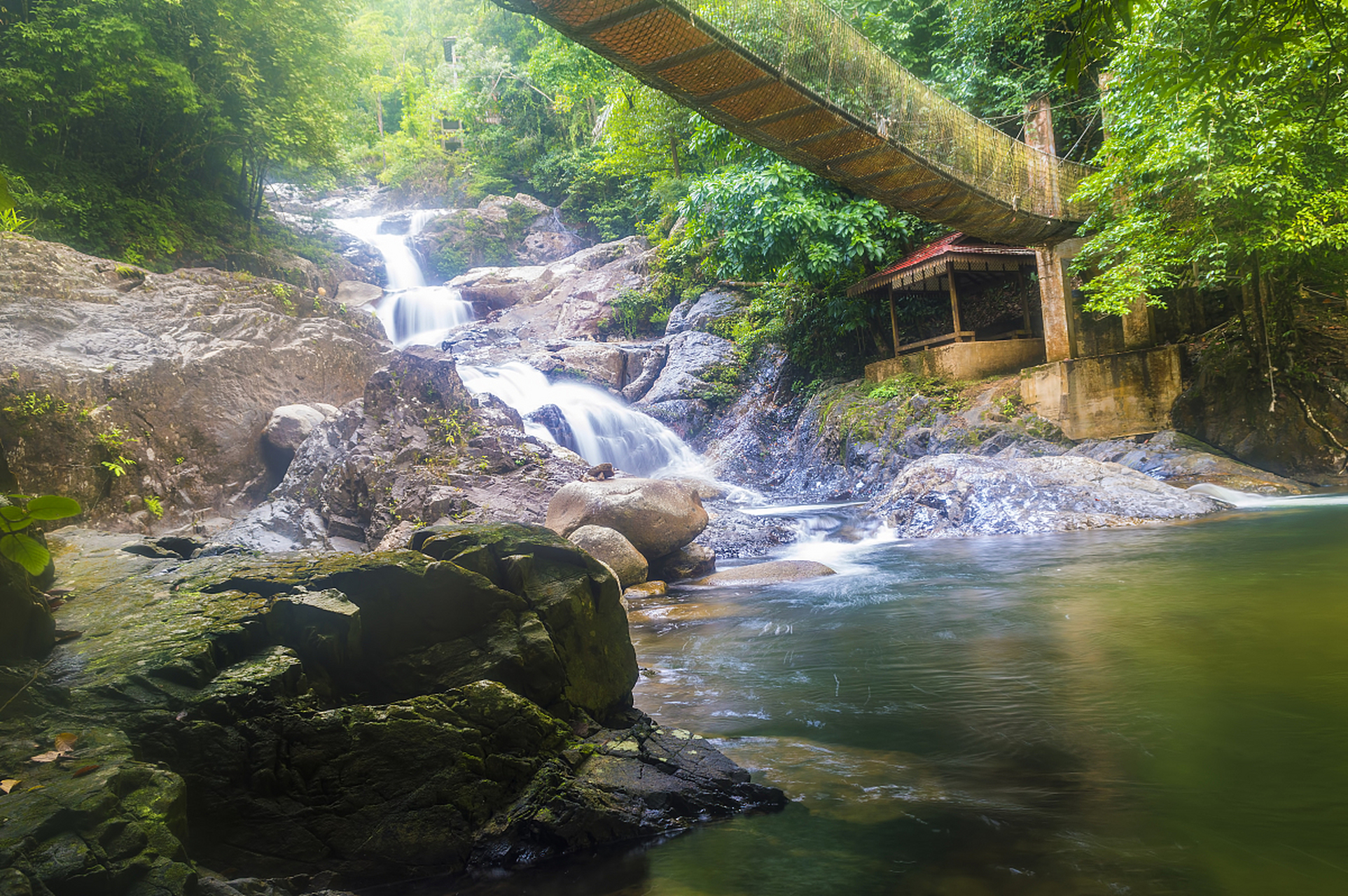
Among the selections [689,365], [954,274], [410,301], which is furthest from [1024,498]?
[410,301]

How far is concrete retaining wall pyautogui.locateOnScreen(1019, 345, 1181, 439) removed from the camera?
12.8 metres

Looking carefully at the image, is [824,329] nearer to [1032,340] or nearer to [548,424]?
[1032,340]

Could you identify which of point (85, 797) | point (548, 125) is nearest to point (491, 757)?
point (85, 797)

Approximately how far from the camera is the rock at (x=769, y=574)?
820 centimetres

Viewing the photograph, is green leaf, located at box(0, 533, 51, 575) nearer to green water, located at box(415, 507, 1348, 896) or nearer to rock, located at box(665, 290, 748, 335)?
green water, located at box(415, 507, 1348, 896)

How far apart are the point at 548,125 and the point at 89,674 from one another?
117 ft

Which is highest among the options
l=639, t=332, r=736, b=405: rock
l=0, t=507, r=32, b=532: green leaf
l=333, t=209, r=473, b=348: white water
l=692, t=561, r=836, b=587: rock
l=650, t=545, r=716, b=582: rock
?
l=333, t=209, r=473, b=348: white water

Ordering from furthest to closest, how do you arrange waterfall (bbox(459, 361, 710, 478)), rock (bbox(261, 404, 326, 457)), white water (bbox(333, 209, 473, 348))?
white water (bbox(333, 209, 473, 348)), waterfall (bbox(459, 361, 710, 478)), rock (bbox(261, 404, 326, 457))

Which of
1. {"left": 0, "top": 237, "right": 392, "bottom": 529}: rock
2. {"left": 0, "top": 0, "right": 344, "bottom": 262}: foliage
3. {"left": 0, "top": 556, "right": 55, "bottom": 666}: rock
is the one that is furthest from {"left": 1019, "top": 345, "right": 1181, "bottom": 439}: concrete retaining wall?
{"left": 0, "top": 0, "right": 344, "bottom": 262}: foliage

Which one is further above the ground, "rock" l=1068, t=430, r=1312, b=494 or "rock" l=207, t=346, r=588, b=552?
"rock" l=207, t=346, r=588, b=552

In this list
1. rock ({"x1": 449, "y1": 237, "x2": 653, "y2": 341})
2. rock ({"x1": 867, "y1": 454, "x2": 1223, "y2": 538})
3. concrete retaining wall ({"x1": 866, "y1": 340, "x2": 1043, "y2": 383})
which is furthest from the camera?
rock ({"x1": 449, "y1": 237, "x2": 653, "y2": 341})

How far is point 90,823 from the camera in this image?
72.2 inches

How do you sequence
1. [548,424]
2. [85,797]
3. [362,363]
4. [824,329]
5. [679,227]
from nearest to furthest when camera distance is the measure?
[85,797] < [362,363] < [548,424] < [824,329] < [679,227]

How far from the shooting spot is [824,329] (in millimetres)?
17891
